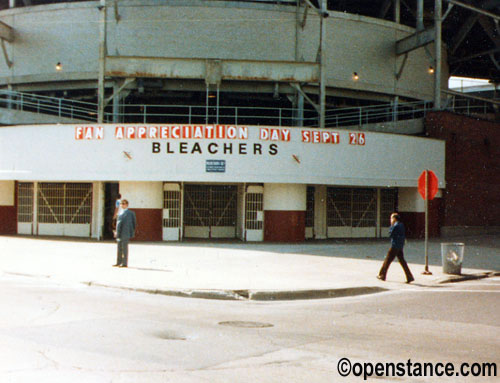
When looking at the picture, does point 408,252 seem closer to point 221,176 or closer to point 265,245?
point 265,245

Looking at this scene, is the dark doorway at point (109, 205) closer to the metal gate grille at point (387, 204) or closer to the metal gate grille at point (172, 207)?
the metal gate grille at point (172, 207)

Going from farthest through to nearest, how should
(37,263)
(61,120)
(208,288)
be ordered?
1. (61,120)
2. (37,263)
3. (208,288)

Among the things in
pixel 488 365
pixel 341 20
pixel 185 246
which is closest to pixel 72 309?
pixel 488 365

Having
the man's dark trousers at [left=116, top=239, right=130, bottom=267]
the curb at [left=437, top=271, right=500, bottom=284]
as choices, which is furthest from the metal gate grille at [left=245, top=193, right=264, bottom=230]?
the curb at [left=437, top=271, right=500, bottom=284]

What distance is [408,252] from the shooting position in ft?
76.3

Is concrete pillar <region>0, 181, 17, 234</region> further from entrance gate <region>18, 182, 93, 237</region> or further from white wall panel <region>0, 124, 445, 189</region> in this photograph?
white wall panel <region>0, 124, 445, 189</region>

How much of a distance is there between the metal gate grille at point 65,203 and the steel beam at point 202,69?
5.57 metres

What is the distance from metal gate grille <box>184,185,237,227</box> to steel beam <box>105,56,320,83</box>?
210 inches

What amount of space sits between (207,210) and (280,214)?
4122 mm

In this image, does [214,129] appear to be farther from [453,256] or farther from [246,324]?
[246,324]

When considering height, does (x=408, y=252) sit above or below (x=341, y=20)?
below

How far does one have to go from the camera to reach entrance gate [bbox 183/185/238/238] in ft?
94.7

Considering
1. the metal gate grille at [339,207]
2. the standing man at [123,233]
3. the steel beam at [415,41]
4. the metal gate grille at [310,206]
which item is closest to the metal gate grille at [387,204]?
the metal gate grille at [339,207]

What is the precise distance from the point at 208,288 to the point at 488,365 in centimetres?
703
